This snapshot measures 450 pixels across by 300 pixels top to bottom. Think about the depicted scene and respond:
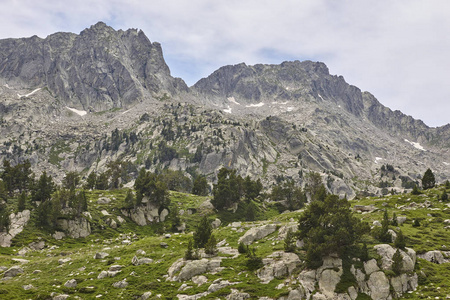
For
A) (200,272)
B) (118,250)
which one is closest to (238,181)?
(118,250)

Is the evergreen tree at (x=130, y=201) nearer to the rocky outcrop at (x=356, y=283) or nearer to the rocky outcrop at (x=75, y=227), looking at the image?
the rocky outcrop at (x=75, y=227)

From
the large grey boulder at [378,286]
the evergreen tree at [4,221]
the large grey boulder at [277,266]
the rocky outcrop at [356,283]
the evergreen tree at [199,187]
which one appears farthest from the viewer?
the evergreen tree at [199,187]

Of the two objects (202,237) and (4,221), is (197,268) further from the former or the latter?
(4,221)

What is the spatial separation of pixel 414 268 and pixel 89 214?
80864 millimetres

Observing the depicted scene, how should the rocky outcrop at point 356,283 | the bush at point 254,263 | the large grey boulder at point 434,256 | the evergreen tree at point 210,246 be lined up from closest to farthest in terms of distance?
the rocky outcrop at point 356,283, the bush at point 254,263, the large grey boulder at point 434,256, the evergreen tree at point 210,246

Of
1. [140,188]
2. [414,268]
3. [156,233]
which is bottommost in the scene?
[156,233]

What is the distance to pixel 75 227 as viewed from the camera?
7881 centimetres

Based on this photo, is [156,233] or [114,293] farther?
[156,233]

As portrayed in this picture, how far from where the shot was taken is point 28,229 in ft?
235

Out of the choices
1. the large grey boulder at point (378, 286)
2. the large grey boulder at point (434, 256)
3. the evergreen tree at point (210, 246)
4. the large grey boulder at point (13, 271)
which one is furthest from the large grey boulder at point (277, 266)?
the large grey boulder at point (13, 271)

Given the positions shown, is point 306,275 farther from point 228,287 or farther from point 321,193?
point 321,193

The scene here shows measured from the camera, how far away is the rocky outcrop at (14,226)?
213 ft

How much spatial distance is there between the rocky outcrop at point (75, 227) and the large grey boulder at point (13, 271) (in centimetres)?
3076

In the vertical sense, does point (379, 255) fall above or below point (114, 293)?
above
